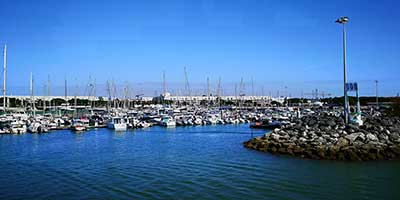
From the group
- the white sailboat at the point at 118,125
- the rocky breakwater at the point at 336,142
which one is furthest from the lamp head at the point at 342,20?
the white sailboat at the point at 118,125

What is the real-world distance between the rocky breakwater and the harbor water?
1.23m

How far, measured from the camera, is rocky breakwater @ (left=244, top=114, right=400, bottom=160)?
75.4 ft

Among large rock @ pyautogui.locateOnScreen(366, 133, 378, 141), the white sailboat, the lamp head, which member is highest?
the lamp head

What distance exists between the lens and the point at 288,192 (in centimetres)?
1527

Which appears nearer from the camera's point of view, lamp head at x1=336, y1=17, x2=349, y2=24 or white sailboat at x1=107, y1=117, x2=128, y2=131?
lamp head at x1=336, y1=17, x2=349, y2=24

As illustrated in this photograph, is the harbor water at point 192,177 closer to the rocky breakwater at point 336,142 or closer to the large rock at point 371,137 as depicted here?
the rocky breakwater at point 336,142

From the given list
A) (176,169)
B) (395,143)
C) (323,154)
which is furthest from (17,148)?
(395,143)

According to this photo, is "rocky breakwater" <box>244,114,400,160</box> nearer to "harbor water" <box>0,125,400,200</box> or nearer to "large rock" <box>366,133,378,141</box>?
"large rock" <box>366,133,378,141</box>

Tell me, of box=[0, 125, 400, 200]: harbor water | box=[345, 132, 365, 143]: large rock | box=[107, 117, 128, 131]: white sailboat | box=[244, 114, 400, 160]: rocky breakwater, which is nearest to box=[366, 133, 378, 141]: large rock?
box=[244, 114, 400, 160]: rocky breakwater

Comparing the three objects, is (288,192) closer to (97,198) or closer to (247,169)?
(247,169)

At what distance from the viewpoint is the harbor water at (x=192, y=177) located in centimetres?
1526

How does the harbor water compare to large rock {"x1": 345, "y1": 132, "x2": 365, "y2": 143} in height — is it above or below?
below

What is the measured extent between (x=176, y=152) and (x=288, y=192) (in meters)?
14.5

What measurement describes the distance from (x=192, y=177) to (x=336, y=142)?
1134 cm
